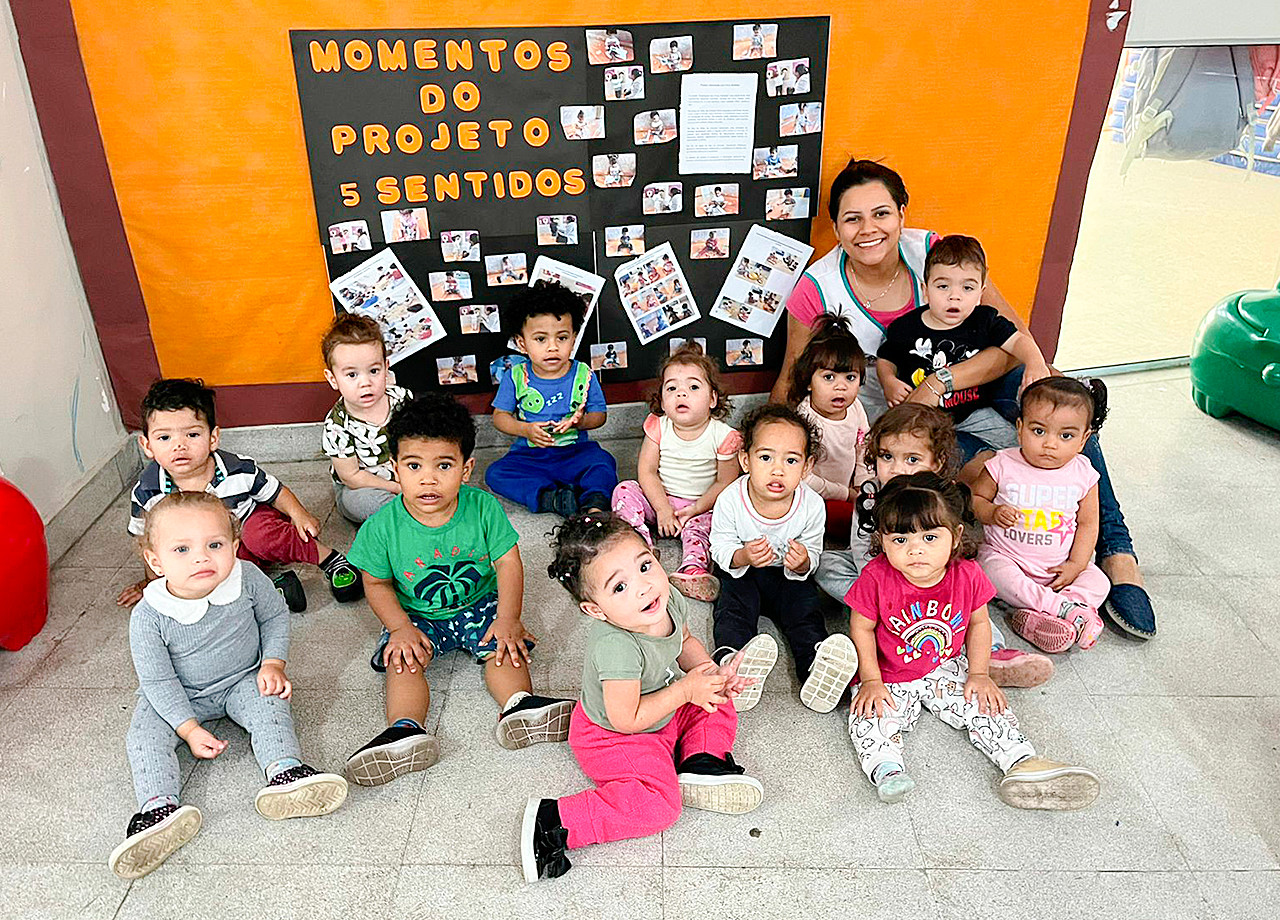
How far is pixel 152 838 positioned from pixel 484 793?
24.3 inches

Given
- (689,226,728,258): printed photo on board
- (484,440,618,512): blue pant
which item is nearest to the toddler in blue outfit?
(484,440,618,512): blue pant

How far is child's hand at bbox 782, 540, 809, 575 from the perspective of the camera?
94.2 inches

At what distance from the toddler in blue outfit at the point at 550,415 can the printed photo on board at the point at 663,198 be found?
38cm

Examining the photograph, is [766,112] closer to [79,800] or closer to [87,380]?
[87,380]

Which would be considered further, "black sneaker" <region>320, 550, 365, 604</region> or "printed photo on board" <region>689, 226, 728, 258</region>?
"printed photo on board" <region>689, 226, 728, 258</region>

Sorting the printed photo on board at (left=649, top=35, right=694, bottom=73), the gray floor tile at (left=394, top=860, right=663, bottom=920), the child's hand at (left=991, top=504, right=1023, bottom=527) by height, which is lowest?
the gray floor tile at (left=394, top=860, right=663, bottom=920)

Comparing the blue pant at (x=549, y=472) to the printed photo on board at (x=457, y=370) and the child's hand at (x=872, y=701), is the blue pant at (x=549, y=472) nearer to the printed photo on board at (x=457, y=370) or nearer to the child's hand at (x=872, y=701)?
the printed photo on board at (x=457, y=370)

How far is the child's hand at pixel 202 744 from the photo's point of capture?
76.9 inches

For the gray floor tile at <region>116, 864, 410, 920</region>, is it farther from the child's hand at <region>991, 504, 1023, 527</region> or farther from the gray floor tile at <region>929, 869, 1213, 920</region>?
the child's hand at <region>991, 504, 1023, 527</region>

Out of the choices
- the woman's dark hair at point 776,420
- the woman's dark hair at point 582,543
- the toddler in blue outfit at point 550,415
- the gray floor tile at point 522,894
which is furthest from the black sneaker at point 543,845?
the toddler in blue outfit at point 550,415

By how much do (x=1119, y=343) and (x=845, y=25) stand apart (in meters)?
1.97

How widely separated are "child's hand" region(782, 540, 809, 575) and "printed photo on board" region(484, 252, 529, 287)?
4.43 feet

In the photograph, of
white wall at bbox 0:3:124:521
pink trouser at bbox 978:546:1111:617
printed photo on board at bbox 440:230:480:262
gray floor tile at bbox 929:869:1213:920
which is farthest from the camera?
printed photo on board at bbox 440:230:480:262

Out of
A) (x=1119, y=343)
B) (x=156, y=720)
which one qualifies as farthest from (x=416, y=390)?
(x=1119, y=343)
